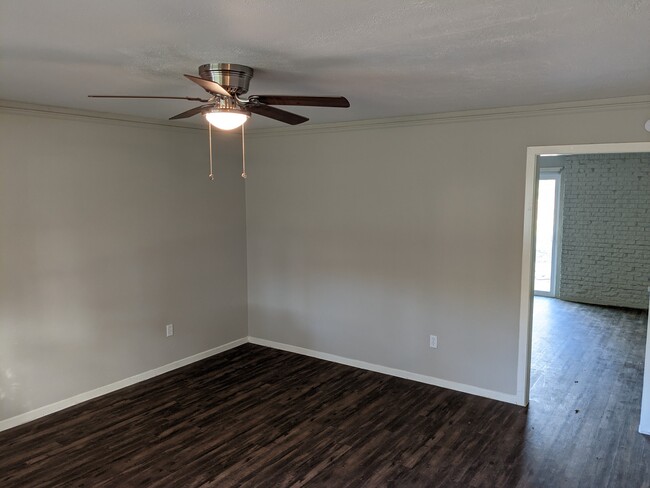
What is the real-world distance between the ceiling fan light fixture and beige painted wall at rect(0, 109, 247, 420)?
2049 mm

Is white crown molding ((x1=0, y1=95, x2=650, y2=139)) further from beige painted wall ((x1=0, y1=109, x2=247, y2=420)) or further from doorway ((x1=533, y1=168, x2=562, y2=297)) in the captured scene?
doorway ((x1=533, y1=168, x2=562, y2=297))

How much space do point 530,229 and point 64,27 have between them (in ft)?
10.9

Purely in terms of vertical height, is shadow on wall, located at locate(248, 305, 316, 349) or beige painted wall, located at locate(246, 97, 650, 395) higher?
beige painted wall, located at locate(246, 97, 650, 395)

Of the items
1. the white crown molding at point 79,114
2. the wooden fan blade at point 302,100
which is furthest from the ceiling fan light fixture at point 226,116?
the white crown molding at point 79,114

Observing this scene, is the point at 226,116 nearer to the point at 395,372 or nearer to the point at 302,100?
the point at 302,100

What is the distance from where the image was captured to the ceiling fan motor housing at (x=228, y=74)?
2.38 m

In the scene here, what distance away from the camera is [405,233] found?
439 centimetres

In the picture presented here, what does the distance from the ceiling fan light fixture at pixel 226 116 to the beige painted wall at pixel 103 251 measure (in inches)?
80.7

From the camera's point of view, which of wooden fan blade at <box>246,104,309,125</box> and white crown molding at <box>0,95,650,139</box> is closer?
wooden fan blade at <box>246,104,309,125</box>

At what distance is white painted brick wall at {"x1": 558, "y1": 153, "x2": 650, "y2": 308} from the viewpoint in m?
7.04

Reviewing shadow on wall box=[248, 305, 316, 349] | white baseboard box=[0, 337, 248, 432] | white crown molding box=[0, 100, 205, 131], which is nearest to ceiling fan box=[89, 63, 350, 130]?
white crown molding box=[0, 100, 205, 131]

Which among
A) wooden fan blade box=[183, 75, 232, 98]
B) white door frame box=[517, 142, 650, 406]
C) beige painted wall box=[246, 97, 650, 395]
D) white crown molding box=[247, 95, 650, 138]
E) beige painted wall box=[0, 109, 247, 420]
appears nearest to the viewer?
wooden fan blade box=[183, 75, 232, 98]

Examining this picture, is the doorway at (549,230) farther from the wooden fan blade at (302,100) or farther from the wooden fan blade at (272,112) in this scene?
the wooden fan blade at (302,100)

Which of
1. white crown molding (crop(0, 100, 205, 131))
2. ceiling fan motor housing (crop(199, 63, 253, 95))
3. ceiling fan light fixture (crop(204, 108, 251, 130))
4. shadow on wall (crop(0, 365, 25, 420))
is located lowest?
shadow on wall (crop(0, 365, 25, 420))
